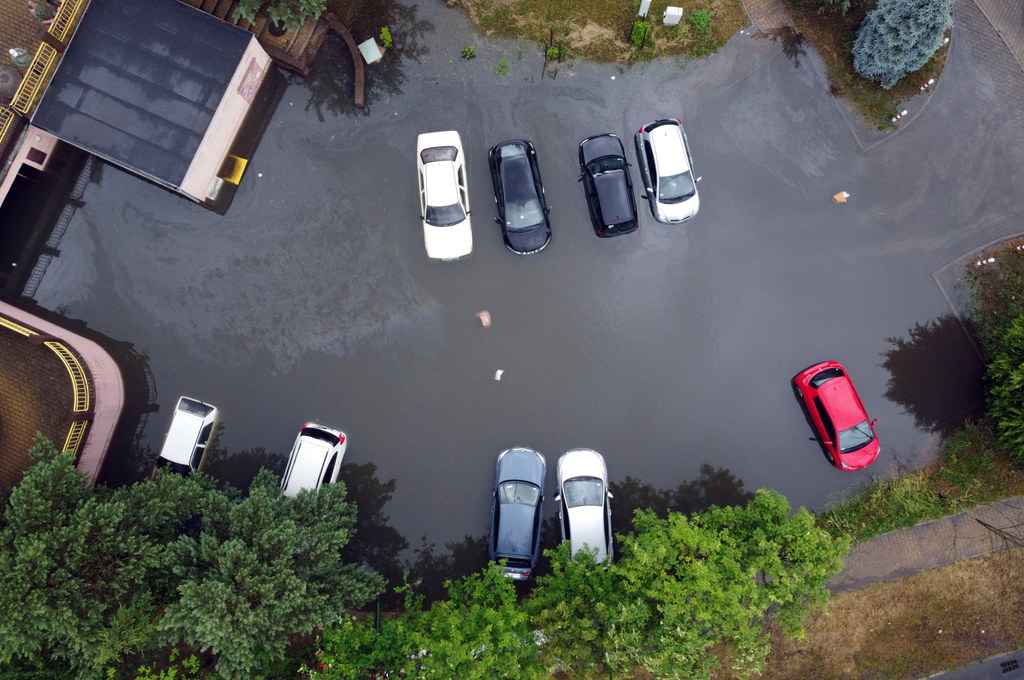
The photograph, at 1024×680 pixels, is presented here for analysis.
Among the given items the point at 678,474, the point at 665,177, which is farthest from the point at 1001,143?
the point at 678,474

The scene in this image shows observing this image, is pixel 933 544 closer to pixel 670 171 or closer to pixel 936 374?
pixel 936 374

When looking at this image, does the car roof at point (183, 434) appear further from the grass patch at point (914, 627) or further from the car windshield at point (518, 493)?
the grass patch at point (914, 627)

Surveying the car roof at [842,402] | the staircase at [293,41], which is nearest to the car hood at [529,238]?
the staircase at [293,41]

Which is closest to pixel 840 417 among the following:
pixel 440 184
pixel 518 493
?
pixel 518 493

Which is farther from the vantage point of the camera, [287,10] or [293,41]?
[293,41]

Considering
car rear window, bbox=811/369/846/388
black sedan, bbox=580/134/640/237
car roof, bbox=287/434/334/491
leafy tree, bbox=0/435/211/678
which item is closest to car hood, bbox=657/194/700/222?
black sedan, bbox=580/134/640/237

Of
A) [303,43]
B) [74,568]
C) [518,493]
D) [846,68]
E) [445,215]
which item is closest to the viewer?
[74,568]
